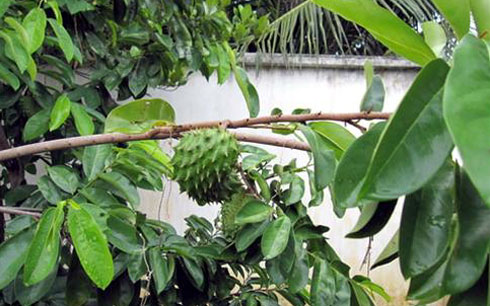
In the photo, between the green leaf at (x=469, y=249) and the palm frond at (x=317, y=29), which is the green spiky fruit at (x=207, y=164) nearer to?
the green leaf at (x=469, y=249)

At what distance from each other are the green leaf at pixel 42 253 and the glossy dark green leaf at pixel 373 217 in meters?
0.57

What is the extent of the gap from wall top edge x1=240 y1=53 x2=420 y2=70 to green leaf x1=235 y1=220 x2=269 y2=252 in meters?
2.06

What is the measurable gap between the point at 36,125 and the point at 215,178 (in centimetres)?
83

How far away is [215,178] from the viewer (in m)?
0.94

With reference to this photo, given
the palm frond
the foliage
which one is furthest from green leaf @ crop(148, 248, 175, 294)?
the palm frond

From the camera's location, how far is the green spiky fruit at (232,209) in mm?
1126

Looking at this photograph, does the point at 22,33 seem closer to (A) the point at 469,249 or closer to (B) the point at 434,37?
(B) the point at 434,37

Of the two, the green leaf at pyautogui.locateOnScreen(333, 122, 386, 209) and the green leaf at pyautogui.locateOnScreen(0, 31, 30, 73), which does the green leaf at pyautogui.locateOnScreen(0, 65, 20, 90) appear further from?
the green leaf at pyautogui.locateOnScreen(333, 122, 386, 209)

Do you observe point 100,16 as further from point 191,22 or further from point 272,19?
point 272,19

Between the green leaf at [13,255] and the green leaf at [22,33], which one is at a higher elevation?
the green leaf at [22,33]

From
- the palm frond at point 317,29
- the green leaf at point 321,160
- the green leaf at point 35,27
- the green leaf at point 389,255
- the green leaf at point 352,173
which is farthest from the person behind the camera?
the palm frond at point 317,29

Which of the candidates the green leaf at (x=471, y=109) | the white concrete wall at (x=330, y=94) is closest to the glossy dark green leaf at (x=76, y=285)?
the green leaf at (x=471, y=109)

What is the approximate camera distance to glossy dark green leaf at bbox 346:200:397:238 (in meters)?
0.58

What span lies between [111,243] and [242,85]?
1.55 feet
